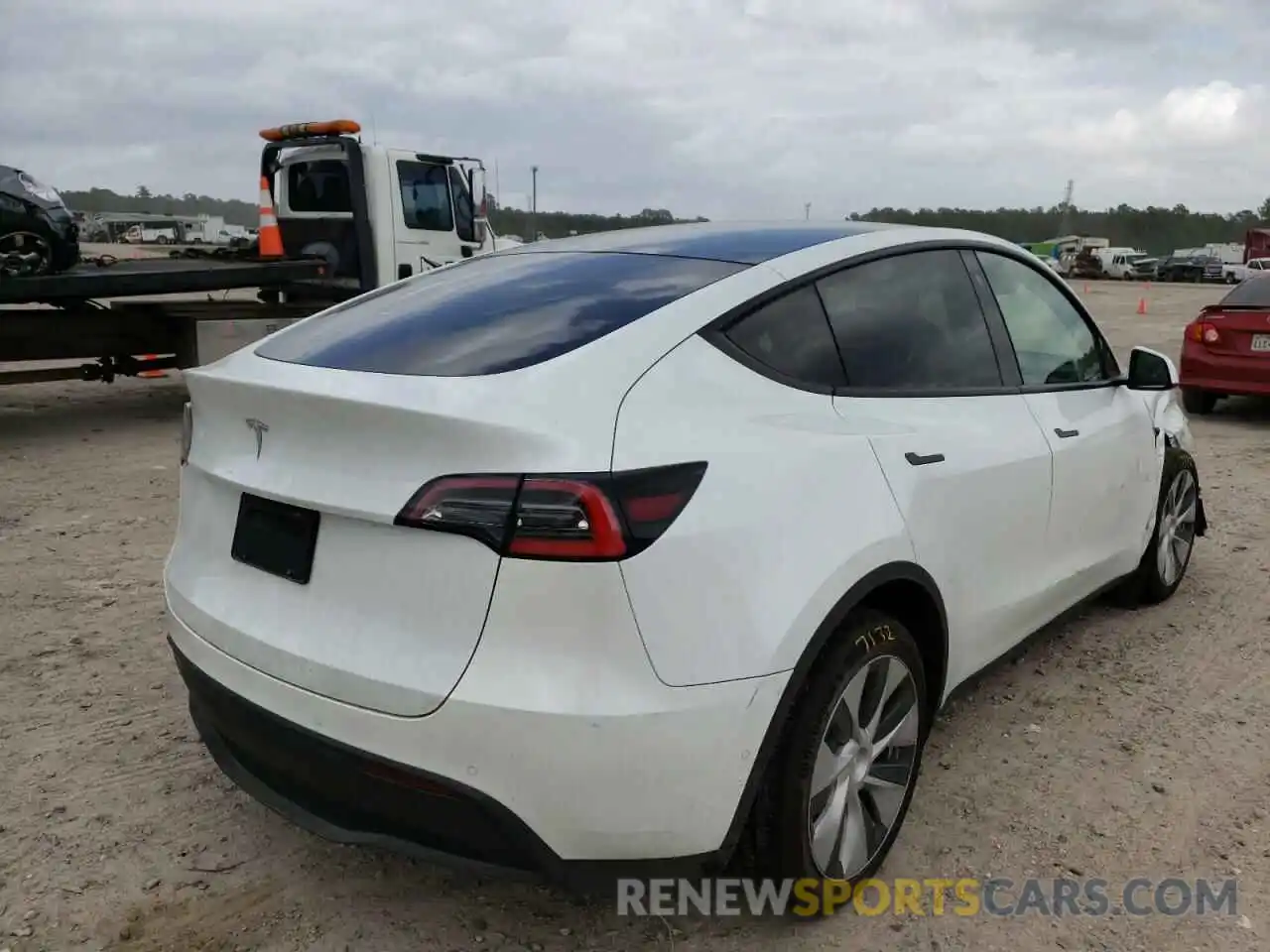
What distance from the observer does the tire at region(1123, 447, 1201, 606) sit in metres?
4.42

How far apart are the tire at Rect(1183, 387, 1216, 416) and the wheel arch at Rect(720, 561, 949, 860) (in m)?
8.64

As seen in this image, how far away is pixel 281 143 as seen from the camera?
10.2 metres

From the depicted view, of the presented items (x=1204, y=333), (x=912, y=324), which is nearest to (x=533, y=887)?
(x=912, y=324)

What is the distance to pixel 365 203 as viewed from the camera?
979 centimetres

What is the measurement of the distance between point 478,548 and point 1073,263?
64453 millimetres

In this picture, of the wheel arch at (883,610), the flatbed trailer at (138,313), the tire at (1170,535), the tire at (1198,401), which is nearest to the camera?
the wheel arch at (883,610)

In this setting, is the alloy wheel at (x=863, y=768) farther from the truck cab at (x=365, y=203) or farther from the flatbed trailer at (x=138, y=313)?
the truck cab at (x=365, y=203)

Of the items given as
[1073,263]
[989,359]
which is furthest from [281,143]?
[1073,263]

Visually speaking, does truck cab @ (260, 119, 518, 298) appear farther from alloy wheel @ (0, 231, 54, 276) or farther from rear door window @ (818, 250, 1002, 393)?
rear door window @ (818, 250, 1002, 393)

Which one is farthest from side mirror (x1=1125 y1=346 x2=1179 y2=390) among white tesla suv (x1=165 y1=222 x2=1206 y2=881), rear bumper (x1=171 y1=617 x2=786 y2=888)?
rear bumper (x1=171 y1=617 x2=786 y2=888)

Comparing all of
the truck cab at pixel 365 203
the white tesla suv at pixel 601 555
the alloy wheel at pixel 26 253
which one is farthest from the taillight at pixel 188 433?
the truck cab at pixel 365 203

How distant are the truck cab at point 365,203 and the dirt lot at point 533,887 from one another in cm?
548

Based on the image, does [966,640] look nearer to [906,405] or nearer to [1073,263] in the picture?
[906,405]

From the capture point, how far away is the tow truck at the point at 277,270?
8.46 metres
